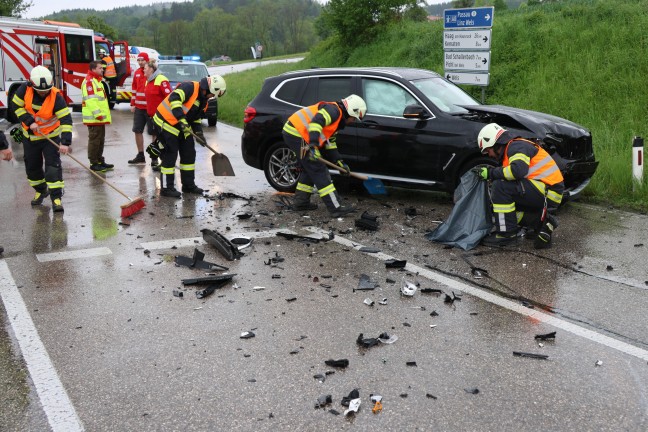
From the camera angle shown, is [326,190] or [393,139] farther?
[393,139]

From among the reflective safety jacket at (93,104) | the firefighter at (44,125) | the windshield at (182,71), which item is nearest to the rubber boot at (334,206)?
the firefighter at (44,125)

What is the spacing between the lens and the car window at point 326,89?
31.0 feet

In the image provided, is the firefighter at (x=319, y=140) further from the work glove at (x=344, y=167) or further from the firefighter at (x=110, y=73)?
the firefighter at (x=110, y=73)

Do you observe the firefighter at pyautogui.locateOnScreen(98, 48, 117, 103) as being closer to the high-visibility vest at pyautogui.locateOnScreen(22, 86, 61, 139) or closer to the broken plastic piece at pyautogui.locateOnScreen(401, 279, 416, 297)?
the high-visibility vest at pyautogui.locateOnScreen(22, 86, 61, 139)

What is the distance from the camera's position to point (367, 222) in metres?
7.92

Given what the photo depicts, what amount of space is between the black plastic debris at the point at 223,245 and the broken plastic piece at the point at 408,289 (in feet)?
6.14

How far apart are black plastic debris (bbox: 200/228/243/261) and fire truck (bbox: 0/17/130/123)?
51.9 feet

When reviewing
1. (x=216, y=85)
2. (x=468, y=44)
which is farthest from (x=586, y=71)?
(x=216, y=85)

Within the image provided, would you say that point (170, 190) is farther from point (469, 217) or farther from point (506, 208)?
point (506, 208)

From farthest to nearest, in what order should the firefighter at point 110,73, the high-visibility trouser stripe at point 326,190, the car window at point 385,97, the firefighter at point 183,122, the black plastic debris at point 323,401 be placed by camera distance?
the firefighter at point 110,73 < the firefighter at point 183,122 < the car window at point 385,97 < the high-visibility trouser stripe at point 326,190 < the black plastic debris at point 323,401

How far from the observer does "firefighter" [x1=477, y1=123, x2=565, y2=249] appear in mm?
6988

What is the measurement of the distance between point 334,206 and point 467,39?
224 inches

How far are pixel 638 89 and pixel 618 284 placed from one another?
9108mm

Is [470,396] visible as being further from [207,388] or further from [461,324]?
[207,388]
